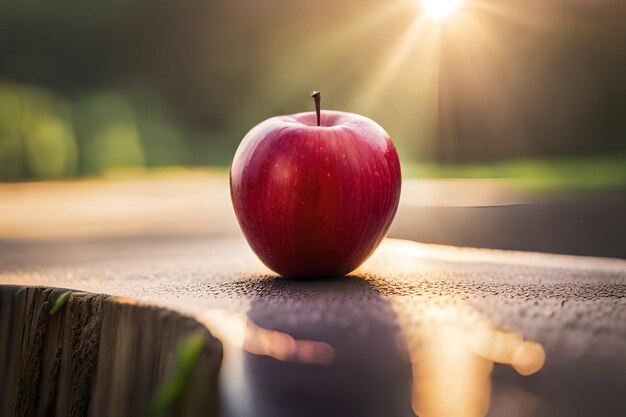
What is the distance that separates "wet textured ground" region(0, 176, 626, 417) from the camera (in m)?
0.51

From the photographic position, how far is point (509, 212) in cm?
119

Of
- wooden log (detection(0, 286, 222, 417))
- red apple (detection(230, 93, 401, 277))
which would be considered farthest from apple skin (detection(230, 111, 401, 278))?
wooden log (detection(0, 286, 222, 417))

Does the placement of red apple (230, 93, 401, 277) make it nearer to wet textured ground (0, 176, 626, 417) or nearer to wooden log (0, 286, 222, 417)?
wet textured ground (0, 176, 626, 417)

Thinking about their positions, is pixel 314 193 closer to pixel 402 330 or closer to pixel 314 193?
pixel 314 193

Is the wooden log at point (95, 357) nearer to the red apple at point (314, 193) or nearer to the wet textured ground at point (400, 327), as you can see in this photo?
the wet textured ground at point (400, 327)

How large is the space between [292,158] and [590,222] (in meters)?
0.59

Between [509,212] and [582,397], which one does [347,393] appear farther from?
[509,212]

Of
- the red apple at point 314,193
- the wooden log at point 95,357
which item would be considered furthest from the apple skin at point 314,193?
the wooden log at point 95,357

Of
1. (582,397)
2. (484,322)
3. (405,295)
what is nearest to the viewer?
(582,397)

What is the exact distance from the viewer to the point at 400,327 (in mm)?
618

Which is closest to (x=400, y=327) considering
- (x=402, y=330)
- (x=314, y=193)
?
(x=402, y=330)

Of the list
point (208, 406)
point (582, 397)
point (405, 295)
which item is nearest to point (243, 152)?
point (405, 295)

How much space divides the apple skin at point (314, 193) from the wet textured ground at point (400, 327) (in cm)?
3

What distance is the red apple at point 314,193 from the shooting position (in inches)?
31.1
